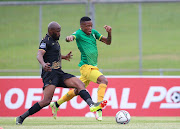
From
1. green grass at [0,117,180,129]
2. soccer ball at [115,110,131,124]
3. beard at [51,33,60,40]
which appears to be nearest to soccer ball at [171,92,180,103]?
green grass at [0,117,180,129]

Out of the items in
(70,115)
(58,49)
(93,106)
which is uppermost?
(58,49)

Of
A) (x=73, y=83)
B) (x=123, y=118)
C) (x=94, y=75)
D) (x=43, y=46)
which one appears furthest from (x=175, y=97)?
(x=43, y=46)

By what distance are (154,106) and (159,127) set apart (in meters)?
4.70

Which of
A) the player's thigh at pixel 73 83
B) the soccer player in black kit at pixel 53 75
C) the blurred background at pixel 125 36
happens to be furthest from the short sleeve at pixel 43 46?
the blurred background at pixel 125 36

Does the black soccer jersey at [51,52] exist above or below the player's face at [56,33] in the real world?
below

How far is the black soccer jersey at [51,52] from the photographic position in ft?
33.7

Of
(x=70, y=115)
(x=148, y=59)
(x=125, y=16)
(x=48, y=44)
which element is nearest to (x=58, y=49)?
(x=48, y=44)

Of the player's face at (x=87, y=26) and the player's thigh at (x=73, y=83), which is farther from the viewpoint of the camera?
the player's face at (x=87, y=26)

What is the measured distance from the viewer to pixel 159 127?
9492 millimetres

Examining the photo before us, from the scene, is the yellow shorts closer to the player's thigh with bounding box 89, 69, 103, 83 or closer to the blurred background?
the player's thigh with bounding box 89, 69, 103, 83

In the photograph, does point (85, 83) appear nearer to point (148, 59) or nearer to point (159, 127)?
point (159, 127)

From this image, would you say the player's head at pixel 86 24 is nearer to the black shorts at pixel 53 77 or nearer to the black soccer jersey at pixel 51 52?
the black soccer jersey at pixel 51 52

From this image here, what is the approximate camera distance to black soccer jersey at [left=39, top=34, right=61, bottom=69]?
33.7ft

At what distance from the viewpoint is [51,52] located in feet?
33.8
